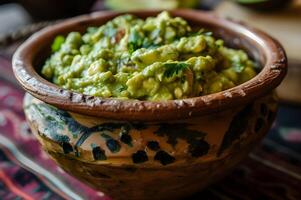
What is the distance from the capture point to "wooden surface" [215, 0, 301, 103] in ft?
4.96

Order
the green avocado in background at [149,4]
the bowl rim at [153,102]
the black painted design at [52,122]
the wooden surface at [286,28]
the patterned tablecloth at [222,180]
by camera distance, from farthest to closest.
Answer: the green avocado in background at [149,4] → the wooden surface at [286,28] → the patterned tablecloth at [222,180] → the black painted design at [52,122] → the bowl rim at [153,102]

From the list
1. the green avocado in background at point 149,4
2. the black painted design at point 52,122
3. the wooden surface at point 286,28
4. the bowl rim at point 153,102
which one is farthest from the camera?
the green avocado in background at point 149,4

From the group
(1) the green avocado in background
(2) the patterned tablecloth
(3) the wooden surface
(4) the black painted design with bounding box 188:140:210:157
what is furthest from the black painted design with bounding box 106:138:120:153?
(1) the green avocado in background

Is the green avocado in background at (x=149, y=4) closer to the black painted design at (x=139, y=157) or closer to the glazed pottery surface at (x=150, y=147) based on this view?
the glazed pottery surface at (x=150, y=147)

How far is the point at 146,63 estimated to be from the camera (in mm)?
979

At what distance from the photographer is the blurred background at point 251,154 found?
115 cm

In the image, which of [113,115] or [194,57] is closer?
[113,115]

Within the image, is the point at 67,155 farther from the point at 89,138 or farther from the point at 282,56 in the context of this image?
the point at 282,56

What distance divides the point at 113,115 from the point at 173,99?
0.44ft

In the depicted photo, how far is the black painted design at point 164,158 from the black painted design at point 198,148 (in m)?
0.04

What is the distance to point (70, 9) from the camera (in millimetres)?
2316

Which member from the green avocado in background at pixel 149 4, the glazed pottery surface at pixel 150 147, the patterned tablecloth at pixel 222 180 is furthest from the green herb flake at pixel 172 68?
the green avocado in background at pixel 149 4

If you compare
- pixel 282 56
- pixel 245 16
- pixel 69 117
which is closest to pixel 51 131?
pixel 69 117

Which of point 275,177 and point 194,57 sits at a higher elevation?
point 194,57
